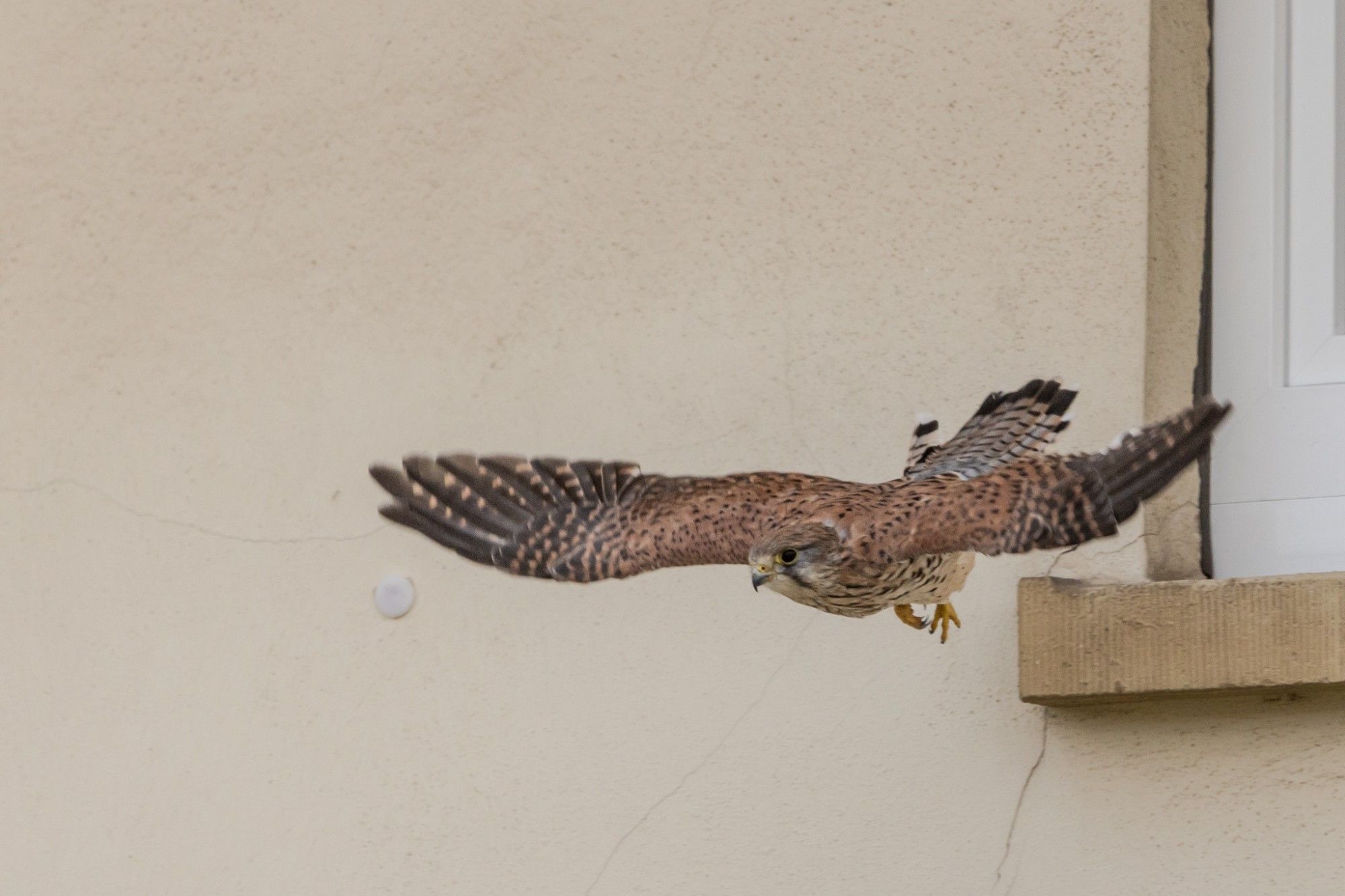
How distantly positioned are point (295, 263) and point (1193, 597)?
1839mm

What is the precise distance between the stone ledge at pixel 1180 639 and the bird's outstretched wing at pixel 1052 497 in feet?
1.54

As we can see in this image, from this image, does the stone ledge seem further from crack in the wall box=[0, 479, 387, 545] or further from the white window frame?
crack in the wall box=[0, 479, 387, 545]

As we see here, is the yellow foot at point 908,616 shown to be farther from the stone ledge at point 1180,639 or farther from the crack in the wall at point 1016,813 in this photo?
the crack in the wall at point 1016,813

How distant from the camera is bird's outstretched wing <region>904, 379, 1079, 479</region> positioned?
3.04 metres

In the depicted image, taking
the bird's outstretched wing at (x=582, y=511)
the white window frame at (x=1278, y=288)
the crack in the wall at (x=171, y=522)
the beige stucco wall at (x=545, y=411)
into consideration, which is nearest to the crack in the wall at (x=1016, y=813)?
the beige stucco wall at (x=545, y=411)

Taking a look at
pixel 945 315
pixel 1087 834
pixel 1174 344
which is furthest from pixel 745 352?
pixel 1087 834

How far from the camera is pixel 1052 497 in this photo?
8.29ft

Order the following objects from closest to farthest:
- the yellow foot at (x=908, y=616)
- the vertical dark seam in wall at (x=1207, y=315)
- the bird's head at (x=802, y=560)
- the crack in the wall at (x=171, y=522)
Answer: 1. the bird's head at (x=802, y=560)
2. the yellow foot at (x=908, y=616)
3. the vertical dark seam in wall at (x=1207, y=315)
4. the crack in the wall at (x=171, y=522)

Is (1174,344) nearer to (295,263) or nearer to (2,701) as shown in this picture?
(295,263)

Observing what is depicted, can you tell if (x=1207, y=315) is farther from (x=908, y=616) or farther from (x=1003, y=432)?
(x=908, y=616)

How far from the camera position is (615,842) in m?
3.38

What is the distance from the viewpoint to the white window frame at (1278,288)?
3330mm

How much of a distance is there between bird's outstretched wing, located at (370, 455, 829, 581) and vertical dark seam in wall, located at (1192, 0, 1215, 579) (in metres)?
0.78

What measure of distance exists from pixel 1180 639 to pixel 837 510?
642 mm
